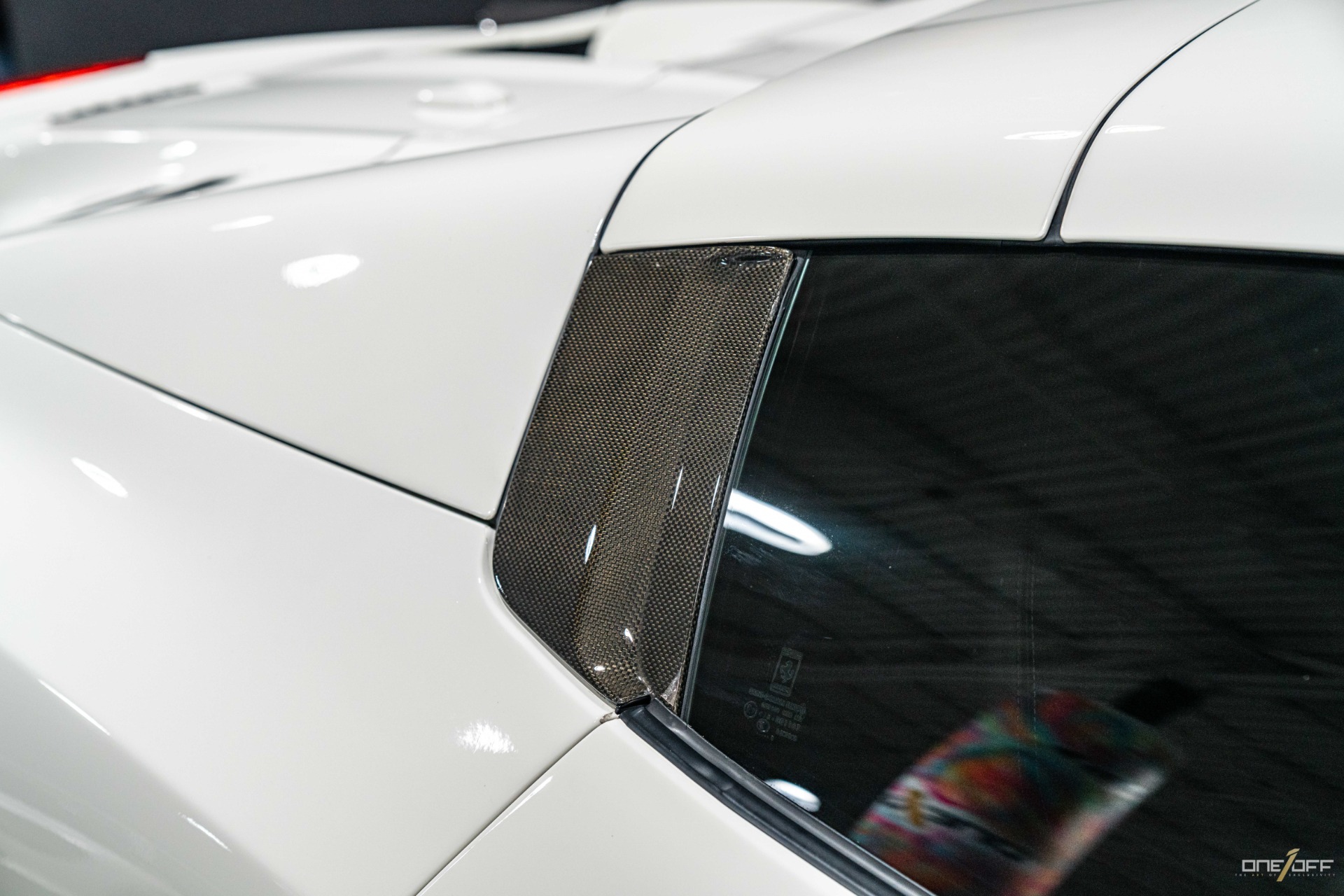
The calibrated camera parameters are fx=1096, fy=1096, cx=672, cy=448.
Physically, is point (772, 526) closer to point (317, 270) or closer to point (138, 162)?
point (317, 270)

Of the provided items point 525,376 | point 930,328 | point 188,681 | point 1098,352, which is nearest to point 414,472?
point 525,376

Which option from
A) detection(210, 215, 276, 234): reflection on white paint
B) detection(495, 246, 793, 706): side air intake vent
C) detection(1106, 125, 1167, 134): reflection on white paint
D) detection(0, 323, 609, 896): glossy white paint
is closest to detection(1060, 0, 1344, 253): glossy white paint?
detection(1106, 125, 1167, 134): reflection on white paint

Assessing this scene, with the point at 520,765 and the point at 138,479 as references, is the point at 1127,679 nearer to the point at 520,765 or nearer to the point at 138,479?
the point at 520,765

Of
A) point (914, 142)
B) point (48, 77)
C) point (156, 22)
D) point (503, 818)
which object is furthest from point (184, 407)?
point (156, 22)

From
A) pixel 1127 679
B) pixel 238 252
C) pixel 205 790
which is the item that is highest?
pixel 238 252

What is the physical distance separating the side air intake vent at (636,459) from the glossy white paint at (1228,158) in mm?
264

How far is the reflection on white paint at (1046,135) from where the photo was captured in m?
0.84

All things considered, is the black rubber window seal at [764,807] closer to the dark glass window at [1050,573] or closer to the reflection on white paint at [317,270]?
the dark glass window at [1050,573]

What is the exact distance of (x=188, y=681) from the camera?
38.7 inches

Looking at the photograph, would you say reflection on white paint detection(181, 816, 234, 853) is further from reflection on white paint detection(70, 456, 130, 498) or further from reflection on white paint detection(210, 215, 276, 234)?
reflection on white paint detection(210, 215, 276, 234)

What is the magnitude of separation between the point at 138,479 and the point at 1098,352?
87 centimetres

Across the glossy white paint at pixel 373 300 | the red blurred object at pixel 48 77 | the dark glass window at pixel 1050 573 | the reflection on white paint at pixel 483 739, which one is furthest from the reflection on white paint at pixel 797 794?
the red blurred object at pixel 48 77

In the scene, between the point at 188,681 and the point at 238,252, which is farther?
the point at 238,252

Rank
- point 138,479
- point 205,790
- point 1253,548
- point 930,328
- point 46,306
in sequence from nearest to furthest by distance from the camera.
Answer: point 1253,548, point 930,328, point 205,790, point 138,479, point 46,306
